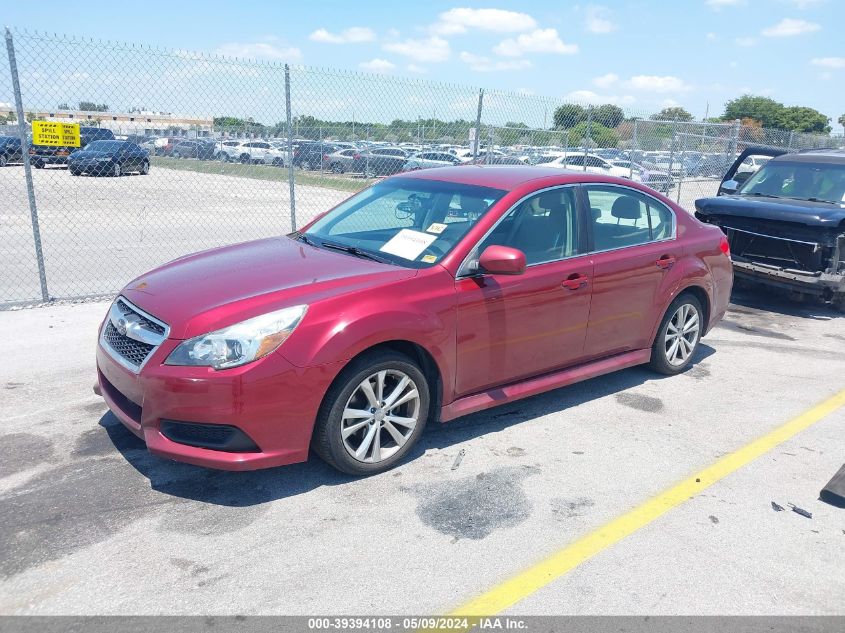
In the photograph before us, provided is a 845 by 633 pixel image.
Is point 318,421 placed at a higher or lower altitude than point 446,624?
higher

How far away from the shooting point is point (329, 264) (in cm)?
421

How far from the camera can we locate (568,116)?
48.2 ft

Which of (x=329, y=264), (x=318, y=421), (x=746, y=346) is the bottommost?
(x=746, y=346)

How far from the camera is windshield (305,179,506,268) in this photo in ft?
14.3

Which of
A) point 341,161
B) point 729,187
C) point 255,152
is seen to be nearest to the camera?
point 729,187

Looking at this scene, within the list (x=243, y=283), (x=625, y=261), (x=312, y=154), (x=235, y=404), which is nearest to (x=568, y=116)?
(x=312, y=154)

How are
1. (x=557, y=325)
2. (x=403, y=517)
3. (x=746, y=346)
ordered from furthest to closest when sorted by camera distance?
(x=746, y=346)
(x=557, y=325)
(x=403, y=517)

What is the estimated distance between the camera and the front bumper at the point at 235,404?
11.2 ft

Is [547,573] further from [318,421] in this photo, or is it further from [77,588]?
[77,588]

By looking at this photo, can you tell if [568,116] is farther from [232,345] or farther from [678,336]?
[232,345]

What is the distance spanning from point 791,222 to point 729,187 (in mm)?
1917

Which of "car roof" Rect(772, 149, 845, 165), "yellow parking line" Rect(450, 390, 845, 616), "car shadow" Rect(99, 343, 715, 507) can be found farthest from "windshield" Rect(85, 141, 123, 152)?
"yellow parking line" Rect(450, 390, 845, 616)

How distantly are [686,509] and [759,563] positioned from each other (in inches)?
20.3

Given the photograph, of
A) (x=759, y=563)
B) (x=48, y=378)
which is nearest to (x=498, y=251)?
(x=759, y=563)
